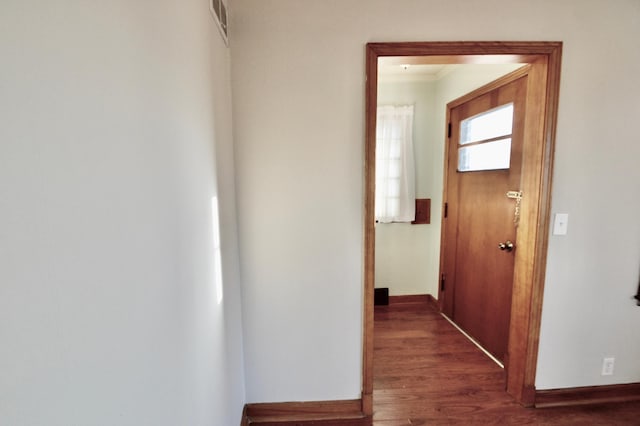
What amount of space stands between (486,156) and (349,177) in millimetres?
1479

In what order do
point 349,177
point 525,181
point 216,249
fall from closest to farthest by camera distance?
1. point 216,249
2. point 349,177
3. point 525,181

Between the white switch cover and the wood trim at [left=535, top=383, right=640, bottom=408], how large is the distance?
1065 mm

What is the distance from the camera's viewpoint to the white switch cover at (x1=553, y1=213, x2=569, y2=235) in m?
1.59

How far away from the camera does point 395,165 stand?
296cm

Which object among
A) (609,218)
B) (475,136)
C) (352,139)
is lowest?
(609,218)

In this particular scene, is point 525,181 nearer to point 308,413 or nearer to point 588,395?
point 588,395

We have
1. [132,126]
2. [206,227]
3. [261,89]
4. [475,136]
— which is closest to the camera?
[132,126]

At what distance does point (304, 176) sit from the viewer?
151cm

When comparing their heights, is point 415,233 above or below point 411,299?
above

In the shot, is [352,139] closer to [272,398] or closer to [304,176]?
[304,176]

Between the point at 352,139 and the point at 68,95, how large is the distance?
4.13 feet

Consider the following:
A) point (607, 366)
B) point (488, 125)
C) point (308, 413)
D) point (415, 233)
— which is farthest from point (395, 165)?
point (308, 413)

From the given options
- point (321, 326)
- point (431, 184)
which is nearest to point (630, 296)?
point (431, 184)

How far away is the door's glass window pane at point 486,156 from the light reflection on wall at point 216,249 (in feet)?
6.90
